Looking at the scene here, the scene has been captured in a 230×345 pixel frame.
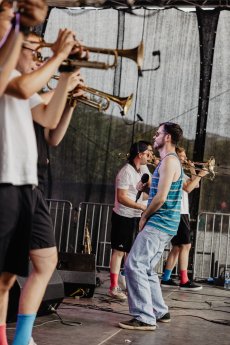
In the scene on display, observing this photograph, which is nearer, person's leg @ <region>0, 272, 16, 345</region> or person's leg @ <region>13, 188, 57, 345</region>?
person's leg @ <region>0, 272, 16, 345</region>

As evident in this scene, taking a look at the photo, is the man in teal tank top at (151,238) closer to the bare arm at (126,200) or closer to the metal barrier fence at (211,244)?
the bare arm at (126,200)

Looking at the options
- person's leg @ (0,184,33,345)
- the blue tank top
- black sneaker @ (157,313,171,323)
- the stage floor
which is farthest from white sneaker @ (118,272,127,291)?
person's leg @ (0,184,33,345)

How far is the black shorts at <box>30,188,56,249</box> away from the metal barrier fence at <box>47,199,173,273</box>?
6.95 meters

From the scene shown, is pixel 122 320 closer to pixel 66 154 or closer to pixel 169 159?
pixel 169 159

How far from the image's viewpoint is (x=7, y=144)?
11.2 feet

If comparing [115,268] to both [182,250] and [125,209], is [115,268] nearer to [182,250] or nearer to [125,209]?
[125,209]

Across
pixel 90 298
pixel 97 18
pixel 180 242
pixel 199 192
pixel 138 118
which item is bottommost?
pixel 90 298

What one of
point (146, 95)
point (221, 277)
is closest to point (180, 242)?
point (221, 277)

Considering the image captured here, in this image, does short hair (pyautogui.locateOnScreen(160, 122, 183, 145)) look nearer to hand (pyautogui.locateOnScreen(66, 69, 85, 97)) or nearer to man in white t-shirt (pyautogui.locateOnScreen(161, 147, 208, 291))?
hand (pyautogui.locateOnScreen(66, 69, 85, 97))

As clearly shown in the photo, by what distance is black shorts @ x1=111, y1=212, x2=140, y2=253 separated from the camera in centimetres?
796

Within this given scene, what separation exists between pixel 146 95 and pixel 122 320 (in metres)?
5.50

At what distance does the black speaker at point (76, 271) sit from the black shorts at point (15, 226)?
3.73 meters

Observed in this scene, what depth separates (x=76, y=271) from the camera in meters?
7.40

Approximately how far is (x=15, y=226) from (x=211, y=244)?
7822 mm
